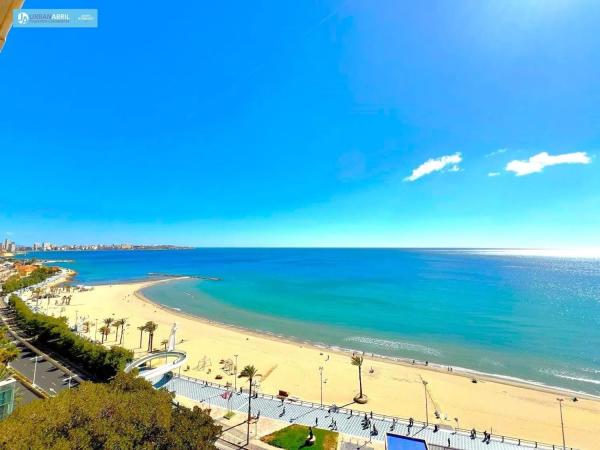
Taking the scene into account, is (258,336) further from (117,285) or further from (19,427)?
(117,285)

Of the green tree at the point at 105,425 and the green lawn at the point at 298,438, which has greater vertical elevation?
the green tree at the point at 105,425

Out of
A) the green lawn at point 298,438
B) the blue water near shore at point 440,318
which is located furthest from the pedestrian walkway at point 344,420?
the blue water near shore at point 440,318

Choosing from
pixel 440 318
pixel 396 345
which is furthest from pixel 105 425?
pixel 440 318

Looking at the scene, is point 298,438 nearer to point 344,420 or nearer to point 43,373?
point 344,420

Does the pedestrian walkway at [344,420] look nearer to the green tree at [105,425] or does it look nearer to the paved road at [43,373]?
the paved road at [43,373]

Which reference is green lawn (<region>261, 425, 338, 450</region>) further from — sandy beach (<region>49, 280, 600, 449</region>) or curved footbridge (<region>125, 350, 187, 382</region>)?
curved footbridge (<region>125, 350, 187, 382</region>)

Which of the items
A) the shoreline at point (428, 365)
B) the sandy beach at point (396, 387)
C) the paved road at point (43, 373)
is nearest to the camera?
the sandy beach at point (396, 387)
